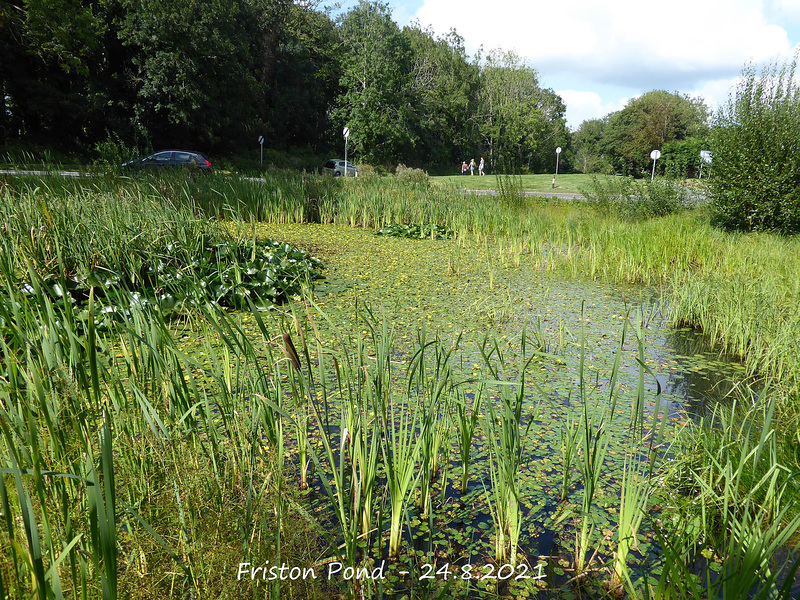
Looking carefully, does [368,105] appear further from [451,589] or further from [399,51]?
[451,589]

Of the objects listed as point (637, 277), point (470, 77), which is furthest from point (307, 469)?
point (470, 77)

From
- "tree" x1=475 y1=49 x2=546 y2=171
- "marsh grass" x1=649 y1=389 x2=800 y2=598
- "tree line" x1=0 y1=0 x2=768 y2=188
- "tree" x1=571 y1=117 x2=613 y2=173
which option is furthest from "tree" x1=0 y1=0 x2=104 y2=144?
"tree" x1=571 y1=117 x2=613 y2=173

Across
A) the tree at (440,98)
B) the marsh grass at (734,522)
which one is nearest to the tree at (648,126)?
the tree at (440,98)

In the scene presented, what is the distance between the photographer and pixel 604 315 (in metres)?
4.33

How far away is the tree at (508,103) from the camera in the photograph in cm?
3438

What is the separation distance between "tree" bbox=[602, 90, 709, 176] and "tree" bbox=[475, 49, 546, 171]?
6.39m

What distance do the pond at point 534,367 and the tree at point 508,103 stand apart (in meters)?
29.9

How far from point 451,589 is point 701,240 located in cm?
617

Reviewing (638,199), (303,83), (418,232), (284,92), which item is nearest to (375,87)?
(303,83)

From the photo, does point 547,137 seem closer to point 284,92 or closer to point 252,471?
point 284,92

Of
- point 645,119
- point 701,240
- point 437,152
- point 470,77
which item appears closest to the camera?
point 701,240

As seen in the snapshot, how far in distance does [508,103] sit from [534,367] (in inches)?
1366

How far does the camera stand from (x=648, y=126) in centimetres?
3728

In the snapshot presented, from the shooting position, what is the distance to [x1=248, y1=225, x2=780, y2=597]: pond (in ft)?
5.77
